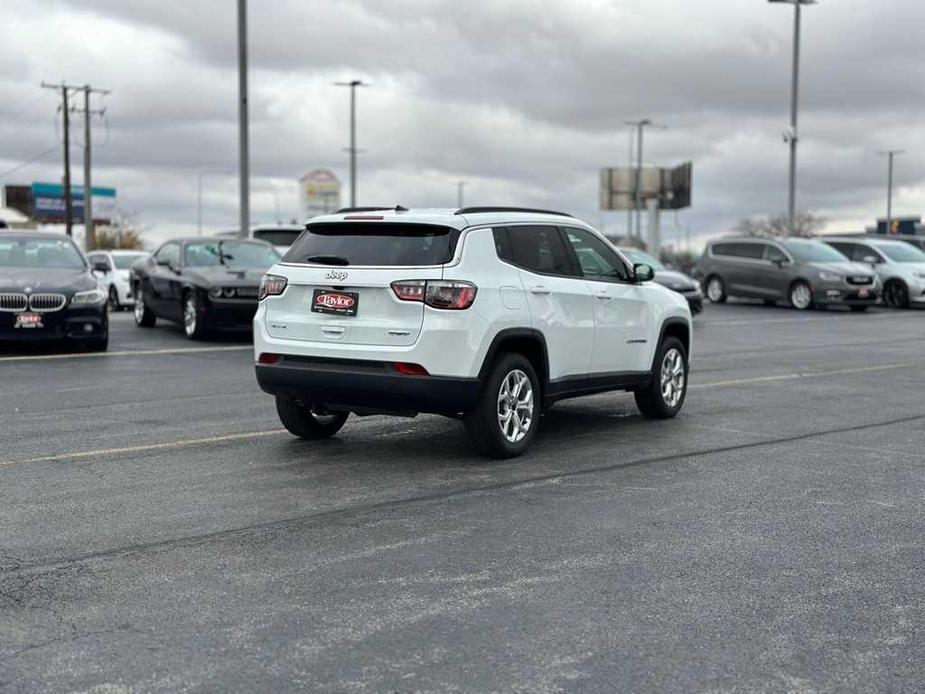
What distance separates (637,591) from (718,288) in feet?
89.1

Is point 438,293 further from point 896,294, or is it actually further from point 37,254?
point 896,294

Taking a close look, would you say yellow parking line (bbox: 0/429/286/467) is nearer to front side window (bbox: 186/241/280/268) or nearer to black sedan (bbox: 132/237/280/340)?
black sedan (bbox: 132/237/280/340)

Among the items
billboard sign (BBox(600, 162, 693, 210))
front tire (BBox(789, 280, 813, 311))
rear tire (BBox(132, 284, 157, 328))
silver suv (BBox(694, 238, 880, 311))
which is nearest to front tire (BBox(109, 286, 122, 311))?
rear tire (BBox(132, 284, 157, 328))

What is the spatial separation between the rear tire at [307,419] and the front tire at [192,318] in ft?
28.6

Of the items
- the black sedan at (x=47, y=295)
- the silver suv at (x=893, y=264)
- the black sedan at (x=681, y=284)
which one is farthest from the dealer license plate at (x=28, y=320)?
the silver suv at (x=893, y=264)

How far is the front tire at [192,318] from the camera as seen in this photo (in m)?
17.6

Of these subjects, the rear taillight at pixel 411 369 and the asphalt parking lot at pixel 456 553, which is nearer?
the asphalt parking lot at pixel 456 553

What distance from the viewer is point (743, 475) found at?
785 centimetres

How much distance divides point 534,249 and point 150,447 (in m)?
3.11

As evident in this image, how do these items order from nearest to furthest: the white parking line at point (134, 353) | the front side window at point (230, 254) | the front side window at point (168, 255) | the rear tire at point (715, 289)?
the white parking line at point (134, 353)
the front side window at point (230, 254)
the front side window at point (168, 255)
the rear tire at point (715, 289)

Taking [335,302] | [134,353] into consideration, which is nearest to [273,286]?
[335,302]

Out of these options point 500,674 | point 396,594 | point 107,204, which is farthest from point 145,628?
point 107,204

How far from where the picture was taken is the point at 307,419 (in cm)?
907

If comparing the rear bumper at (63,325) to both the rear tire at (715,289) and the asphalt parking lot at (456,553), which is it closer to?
the asphalt parking lot at (456,553)
